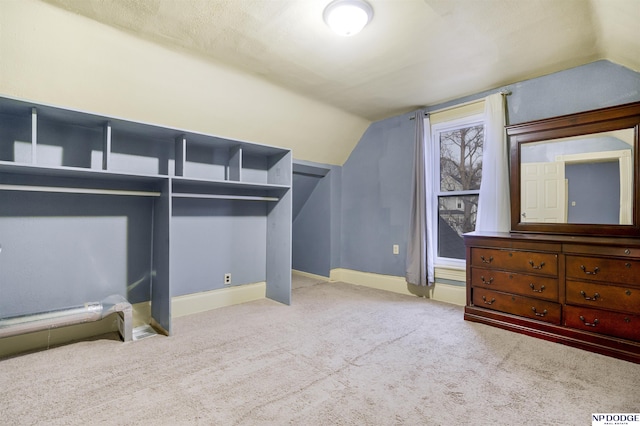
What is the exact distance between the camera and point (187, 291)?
9.66ft

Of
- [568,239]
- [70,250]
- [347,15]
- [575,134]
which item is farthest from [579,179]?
[70,250]

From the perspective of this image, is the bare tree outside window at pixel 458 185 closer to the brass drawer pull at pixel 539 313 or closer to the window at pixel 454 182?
the window at pixel 454 182

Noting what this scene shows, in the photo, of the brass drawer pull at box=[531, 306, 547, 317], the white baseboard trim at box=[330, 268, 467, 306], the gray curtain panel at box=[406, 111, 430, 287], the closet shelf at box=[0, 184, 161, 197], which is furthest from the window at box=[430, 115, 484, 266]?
the closet shelf at box=[0, 184, 161, 197]

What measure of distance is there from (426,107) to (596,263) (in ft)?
7.43

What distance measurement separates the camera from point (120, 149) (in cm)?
256

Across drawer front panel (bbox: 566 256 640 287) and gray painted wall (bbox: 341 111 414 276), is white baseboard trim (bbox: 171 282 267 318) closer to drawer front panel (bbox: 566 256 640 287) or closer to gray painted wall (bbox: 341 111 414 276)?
gray painted wall (bbox: 341 111 414 276)

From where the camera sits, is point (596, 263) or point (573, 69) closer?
point (596, 263)

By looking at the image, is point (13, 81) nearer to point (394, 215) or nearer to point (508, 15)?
point (508, 15)

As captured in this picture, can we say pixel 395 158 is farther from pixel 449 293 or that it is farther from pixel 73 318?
pixel 73 318

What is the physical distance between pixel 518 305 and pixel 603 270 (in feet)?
2.05

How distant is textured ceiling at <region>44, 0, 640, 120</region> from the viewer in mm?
1806

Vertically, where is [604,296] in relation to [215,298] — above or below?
above

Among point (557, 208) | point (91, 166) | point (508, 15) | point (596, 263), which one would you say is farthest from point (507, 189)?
point (91, 166)

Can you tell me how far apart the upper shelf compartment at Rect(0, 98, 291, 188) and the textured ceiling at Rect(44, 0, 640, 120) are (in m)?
0.67
